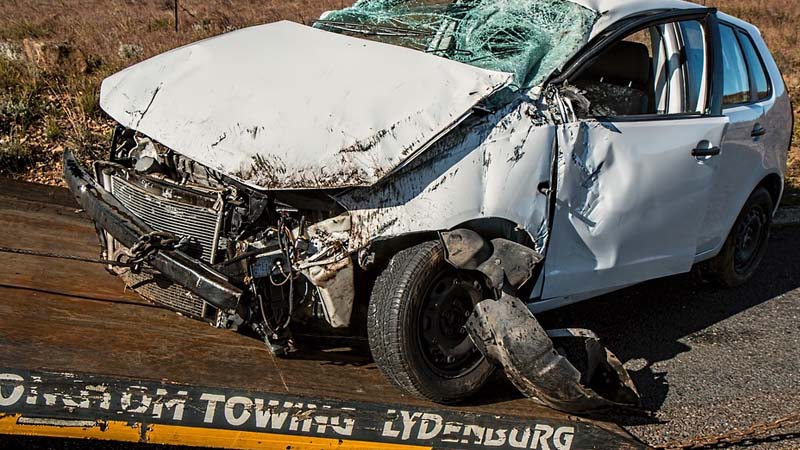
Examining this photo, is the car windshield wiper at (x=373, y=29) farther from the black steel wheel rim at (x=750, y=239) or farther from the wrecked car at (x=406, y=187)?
the black steel wheel rim at (x=750, y=239)

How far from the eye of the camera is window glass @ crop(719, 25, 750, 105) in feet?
17.1

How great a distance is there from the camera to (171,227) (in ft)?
12.0

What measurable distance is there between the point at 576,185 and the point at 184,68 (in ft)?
6.41

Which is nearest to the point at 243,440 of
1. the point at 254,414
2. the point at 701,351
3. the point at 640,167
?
the point at 254,414

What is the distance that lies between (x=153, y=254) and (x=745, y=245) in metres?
4.32

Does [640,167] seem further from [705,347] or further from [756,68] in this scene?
[756,68]

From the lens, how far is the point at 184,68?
3.95 meters

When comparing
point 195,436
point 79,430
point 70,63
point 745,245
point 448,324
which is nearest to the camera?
point 79,430

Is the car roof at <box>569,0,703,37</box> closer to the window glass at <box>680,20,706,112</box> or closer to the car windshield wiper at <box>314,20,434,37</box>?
the window glass at <box>680,20,706,112</box>

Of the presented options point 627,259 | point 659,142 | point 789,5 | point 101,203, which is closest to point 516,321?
point 627,259

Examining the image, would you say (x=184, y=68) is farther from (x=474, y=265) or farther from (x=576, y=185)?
(x=576, y=185)

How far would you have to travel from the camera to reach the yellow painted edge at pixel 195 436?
294cm

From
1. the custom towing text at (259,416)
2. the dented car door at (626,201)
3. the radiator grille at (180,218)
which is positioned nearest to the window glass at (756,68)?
the dented car door at (626,201)

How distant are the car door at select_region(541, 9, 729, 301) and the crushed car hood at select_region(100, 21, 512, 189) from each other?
0.69m
